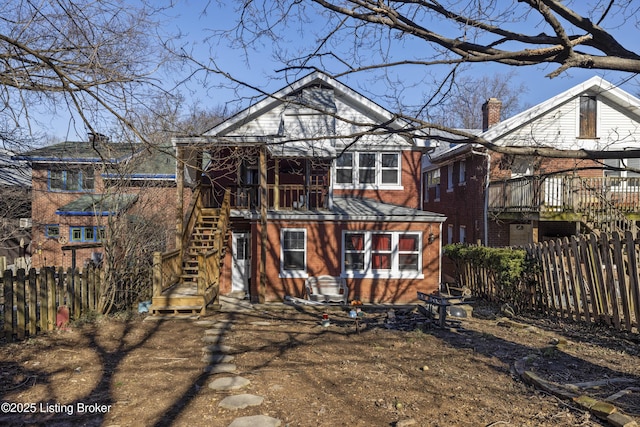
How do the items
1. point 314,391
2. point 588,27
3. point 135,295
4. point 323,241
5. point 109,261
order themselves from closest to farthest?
1. point 588,27
2. point 314,391
3. point 109,261
4. point 135,295
5. point 323,241

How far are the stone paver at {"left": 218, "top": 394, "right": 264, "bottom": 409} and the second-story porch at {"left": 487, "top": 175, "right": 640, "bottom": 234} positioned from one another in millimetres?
12779

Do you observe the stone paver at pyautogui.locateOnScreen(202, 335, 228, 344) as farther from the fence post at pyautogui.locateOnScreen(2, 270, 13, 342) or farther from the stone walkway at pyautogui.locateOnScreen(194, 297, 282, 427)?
the fence post at pyautogui.locateOnScreen(2, 270, 13, 342)

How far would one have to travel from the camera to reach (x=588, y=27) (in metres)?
3.88

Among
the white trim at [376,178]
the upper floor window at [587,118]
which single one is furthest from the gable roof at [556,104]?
the white trim at [376,178]

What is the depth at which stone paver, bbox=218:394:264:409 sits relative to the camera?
471cm

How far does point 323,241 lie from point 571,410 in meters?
10.3

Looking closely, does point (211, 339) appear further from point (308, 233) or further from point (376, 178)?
point (376, 178)

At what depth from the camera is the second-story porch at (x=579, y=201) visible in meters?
14.9

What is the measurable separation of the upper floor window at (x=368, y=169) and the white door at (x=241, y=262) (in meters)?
4.39

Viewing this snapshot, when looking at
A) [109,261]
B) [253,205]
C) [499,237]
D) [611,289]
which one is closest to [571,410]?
[611,289]

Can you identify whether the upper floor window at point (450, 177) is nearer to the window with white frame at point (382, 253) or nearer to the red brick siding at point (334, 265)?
the red brick siding at point (334, 265)

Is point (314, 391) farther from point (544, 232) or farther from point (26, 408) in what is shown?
point (544, 232)

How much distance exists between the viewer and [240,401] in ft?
15.9

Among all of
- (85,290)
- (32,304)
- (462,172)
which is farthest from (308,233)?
(462,172)
